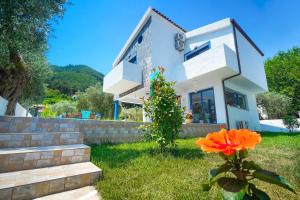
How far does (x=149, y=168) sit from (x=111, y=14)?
436 inches

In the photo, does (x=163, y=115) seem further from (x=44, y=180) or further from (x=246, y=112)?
(x=246, y=112)

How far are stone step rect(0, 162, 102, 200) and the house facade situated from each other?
8.23m

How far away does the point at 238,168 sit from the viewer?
944 mm

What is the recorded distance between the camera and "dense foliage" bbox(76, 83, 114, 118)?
22.1m

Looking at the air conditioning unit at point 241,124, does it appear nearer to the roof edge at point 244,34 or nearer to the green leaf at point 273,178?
the roof edge at point 244,34

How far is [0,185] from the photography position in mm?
2043

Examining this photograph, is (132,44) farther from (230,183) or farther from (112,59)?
(230,183)

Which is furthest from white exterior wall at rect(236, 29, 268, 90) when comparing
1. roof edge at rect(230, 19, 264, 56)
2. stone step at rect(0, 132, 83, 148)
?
stone step at rect(0, 132, 83, 148)

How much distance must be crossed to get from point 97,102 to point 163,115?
19.9 meters

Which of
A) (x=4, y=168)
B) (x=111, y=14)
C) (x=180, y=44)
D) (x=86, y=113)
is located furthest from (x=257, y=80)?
(x=4, y=168)

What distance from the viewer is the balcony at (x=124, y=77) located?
11.1 metres

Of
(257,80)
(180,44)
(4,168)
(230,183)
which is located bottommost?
(4,168)

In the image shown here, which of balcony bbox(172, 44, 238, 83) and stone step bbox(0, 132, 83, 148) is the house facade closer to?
balcony bbox(172, 44, 238, 83)

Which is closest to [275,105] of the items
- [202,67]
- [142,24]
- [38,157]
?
[202,67]
